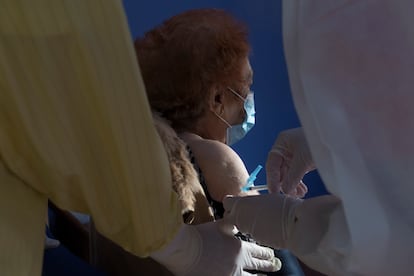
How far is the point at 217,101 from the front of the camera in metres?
1.40

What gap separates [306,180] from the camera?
2096 mm

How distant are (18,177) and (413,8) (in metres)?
0.38

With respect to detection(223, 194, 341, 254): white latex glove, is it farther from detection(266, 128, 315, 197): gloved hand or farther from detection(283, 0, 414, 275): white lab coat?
detection(266, 128, 315, 197): gloved hand

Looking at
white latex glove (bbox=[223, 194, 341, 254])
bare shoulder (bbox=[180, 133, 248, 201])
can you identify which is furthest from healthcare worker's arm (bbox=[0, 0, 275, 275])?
bare shoulder (bbox=[180, 133, 248, 201])

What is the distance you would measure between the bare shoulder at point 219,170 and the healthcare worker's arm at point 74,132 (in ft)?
1.86

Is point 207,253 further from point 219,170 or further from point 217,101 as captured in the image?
point 217,101

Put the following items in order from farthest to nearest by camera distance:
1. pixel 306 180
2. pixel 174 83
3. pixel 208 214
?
pixel 306 180 < pixel 174 83 < pixel 208 214

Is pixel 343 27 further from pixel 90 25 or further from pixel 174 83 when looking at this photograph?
pixel 174 83

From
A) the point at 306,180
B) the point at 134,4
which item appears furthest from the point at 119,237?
the point at 306,180

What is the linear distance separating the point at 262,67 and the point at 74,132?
1491mm

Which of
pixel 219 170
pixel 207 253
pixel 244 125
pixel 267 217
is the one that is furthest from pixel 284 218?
pixel 244 125

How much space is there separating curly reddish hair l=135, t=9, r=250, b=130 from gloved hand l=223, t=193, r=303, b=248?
52cm

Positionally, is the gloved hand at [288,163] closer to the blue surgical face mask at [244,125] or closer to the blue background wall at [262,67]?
the blue surgical face mask at [244,125]

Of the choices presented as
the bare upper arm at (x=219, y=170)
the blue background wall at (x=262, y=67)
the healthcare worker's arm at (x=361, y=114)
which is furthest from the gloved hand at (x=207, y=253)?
the blue background wall at (x=262, y=67)
